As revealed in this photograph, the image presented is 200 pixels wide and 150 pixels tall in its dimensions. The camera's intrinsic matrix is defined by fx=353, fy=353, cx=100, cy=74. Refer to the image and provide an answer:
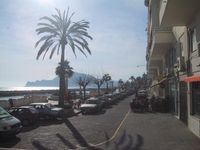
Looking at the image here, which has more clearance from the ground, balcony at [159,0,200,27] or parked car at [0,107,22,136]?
balcony at [159,0,200,27]

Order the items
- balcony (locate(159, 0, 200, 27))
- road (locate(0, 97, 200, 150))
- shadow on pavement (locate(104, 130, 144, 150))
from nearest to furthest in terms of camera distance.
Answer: shadow on pavement (locate(104, 130, 144, 150)), road (locate(0, 97, 200, 150)), balcony (locate(159, 0, 200, 27))

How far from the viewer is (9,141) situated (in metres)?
17.2

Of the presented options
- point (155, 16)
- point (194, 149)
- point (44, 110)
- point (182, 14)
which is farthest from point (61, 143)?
point (155, 16)

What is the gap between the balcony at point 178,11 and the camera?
16916mm

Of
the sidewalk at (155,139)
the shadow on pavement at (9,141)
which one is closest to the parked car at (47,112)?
the sidewalk at (155,139)

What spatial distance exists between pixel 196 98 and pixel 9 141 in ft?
32.7

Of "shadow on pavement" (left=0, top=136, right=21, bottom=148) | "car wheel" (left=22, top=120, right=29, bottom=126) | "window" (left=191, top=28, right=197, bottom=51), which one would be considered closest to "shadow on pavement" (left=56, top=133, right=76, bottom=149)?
"shadow on pavement" (left=0, top=136, right=21, bottom=148)

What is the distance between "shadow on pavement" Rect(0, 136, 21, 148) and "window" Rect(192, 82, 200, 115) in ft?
30.9

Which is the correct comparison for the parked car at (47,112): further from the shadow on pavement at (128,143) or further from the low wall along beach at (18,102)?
the shadow on pavement at (128,143)

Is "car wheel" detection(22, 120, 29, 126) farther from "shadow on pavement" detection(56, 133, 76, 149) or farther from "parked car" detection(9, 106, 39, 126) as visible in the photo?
"shadow on pavement" detection(56, 133, 76, 149)

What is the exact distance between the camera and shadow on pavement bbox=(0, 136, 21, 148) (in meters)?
16.0

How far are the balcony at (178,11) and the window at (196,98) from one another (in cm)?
371

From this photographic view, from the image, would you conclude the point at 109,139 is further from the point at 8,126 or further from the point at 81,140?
→ the point at 8,126

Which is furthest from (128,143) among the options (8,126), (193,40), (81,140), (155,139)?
(193,40)
